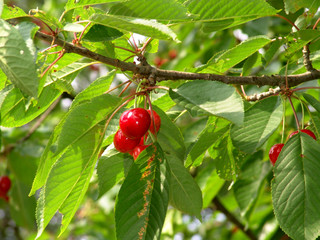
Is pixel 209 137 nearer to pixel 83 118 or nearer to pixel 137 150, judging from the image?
pixel 137 150

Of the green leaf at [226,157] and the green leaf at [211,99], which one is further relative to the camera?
the green leaf at [226,157]

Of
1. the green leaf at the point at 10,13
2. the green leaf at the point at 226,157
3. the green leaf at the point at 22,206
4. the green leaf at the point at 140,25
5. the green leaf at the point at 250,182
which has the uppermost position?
the green leaf at the point at 10,13

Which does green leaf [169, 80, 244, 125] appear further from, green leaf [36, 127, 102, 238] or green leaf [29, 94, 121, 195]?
green leaf [36, 127, 102, 238]

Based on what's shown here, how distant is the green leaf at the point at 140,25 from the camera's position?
1.08 meters

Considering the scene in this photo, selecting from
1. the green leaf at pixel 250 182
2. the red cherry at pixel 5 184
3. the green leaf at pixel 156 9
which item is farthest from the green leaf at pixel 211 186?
the red cherry at pixel 5 184

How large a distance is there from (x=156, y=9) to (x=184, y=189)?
623 millimetres

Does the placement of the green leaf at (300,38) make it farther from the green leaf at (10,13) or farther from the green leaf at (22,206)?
the green leaf at (22,206)

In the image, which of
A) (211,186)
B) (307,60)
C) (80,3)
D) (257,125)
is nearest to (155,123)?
(257,125)

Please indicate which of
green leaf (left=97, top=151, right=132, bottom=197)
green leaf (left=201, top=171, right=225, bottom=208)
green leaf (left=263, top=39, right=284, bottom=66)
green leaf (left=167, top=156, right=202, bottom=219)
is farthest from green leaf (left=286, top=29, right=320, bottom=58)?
green leaf (left=201, top=171, right=225, bottom=208)

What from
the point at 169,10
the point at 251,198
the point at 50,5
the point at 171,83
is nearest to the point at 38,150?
the point at 50,5

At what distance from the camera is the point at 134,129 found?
1279 mm

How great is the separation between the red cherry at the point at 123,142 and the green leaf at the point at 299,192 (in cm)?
46

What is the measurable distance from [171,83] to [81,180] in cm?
49

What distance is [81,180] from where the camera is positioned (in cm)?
136
